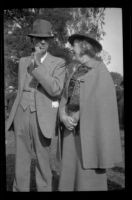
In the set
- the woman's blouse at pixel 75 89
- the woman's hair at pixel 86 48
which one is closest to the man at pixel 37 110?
the woman's blouse at pixel 75 89

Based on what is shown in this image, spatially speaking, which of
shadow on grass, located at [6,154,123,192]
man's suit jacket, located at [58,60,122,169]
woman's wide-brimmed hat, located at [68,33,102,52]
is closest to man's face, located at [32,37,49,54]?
woman's wide-brimmed hat, located at [68,33,102,52]

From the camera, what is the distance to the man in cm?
372

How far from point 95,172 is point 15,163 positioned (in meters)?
0.86

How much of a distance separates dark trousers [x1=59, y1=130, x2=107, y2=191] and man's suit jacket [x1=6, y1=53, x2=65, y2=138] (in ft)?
0.71

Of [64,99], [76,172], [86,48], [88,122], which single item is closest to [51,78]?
[64,99]

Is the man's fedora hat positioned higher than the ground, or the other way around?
the man's fedora hat

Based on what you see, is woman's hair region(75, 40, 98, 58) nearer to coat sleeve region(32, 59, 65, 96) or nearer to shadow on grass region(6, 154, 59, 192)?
coat sleeve region(32, 59, 65, 96)

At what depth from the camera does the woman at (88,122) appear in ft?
11.8

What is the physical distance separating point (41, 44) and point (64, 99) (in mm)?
656

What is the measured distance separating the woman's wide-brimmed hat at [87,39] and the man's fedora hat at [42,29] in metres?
0.22

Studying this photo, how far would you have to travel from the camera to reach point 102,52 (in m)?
3.79

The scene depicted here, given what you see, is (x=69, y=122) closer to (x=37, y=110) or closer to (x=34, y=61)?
(x=37, y=110)

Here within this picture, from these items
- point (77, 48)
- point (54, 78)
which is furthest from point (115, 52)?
point (54, 78)

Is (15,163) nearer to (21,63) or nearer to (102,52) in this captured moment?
(21,63)
